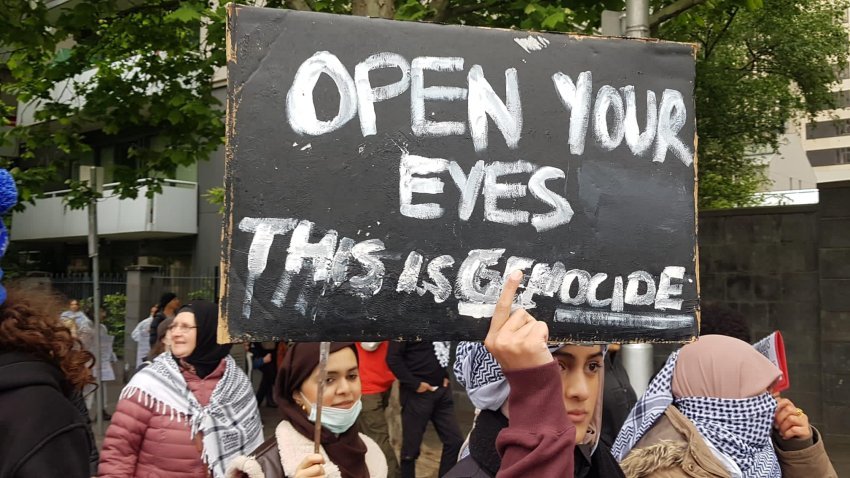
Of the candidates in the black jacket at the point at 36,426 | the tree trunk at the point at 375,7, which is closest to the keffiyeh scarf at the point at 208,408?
the black jacket at the point at 36,426

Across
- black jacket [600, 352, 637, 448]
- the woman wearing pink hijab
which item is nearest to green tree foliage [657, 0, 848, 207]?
black jacket [600, 352, 637, 448]

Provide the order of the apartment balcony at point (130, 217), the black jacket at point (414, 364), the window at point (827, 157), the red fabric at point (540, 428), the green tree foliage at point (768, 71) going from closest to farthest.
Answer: the red fabric at point (540, 428)
the black jacket at point (414, 364)
the green tree foliage at point (768, 71)
the apartment balcony at point (130, 217)
the window at point (827, 157)

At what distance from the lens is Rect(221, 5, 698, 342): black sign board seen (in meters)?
2.23

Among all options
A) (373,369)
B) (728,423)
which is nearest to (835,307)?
(373,369)

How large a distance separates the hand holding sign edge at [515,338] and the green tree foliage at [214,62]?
4.34 m

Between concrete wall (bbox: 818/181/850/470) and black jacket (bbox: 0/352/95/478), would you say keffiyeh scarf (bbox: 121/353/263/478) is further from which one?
concrete wall (bbox: 818/181/850/470)

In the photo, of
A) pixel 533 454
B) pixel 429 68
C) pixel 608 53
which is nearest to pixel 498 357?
pixel 533 454

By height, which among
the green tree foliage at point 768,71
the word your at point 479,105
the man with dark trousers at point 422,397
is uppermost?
the green tree foliage at point 768,71

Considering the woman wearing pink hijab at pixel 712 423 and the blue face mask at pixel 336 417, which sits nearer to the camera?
the woman wearing pink hijab at pixel 712 423

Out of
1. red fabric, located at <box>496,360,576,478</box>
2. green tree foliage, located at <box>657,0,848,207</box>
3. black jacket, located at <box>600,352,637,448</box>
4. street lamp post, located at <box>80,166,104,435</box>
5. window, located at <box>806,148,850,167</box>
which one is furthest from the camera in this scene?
window, located at <box>806,148,850,167</box>

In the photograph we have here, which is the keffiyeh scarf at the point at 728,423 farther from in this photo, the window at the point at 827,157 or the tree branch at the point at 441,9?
the window at the point at 827,157

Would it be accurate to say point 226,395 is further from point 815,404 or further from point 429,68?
point 815,404

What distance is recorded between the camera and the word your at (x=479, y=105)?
2279 millimetres

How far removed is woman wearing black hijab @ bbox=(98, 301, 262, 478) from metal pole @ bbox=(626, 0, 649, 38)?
3090mm
